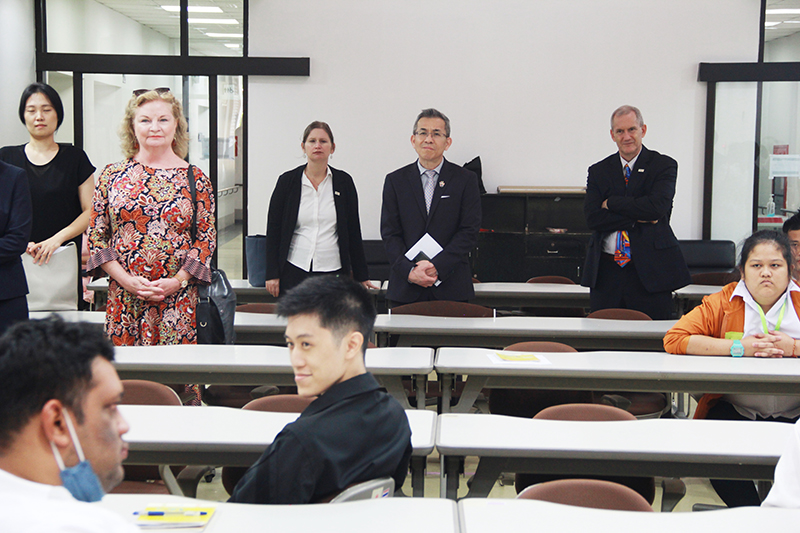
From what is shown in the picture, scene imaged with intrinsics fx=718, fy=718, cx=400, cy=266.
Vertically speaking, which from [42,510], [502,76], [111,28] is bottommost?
[42,510]

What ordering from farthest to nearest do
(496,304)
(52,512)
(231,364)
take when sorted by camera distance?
(496,304), (231,364), (52,512)

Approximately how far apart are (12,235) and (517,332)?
7.92ft

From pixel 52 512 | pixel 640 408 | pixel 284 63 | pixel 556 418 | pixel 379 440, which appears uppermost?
pixel 284 63

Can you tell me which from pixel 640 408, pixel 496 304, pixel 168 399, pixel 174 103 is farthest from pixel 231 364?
pixel 496 304

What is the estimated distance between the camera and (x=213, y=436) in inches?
83.0

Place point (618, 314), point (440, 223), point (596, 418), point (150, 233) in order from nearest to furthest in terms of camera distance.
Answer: point (596, 418) → point (150, 233) → point (618, 314) → point (440, 223)

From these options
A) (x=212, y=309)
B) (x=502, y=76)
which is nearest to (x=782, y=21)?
(x=502, y=76)

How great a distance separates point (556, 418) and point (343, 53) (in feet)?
18.9

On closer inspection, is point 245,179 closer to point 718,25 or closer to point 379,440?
point 718,25

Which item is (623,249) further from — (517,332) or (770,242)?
(770,242)

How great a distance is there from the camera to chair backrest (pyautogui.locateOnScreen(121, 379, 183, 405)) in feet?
8.26

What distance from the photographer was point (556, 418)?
2.42 metres

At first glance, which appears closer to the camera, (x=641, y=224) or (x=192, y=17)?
(x=641, y=224)

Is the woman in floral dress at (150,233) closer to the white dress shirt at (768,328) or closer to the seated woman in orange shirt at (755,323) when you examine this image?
the seated woman in orange shirt at (755,323)
